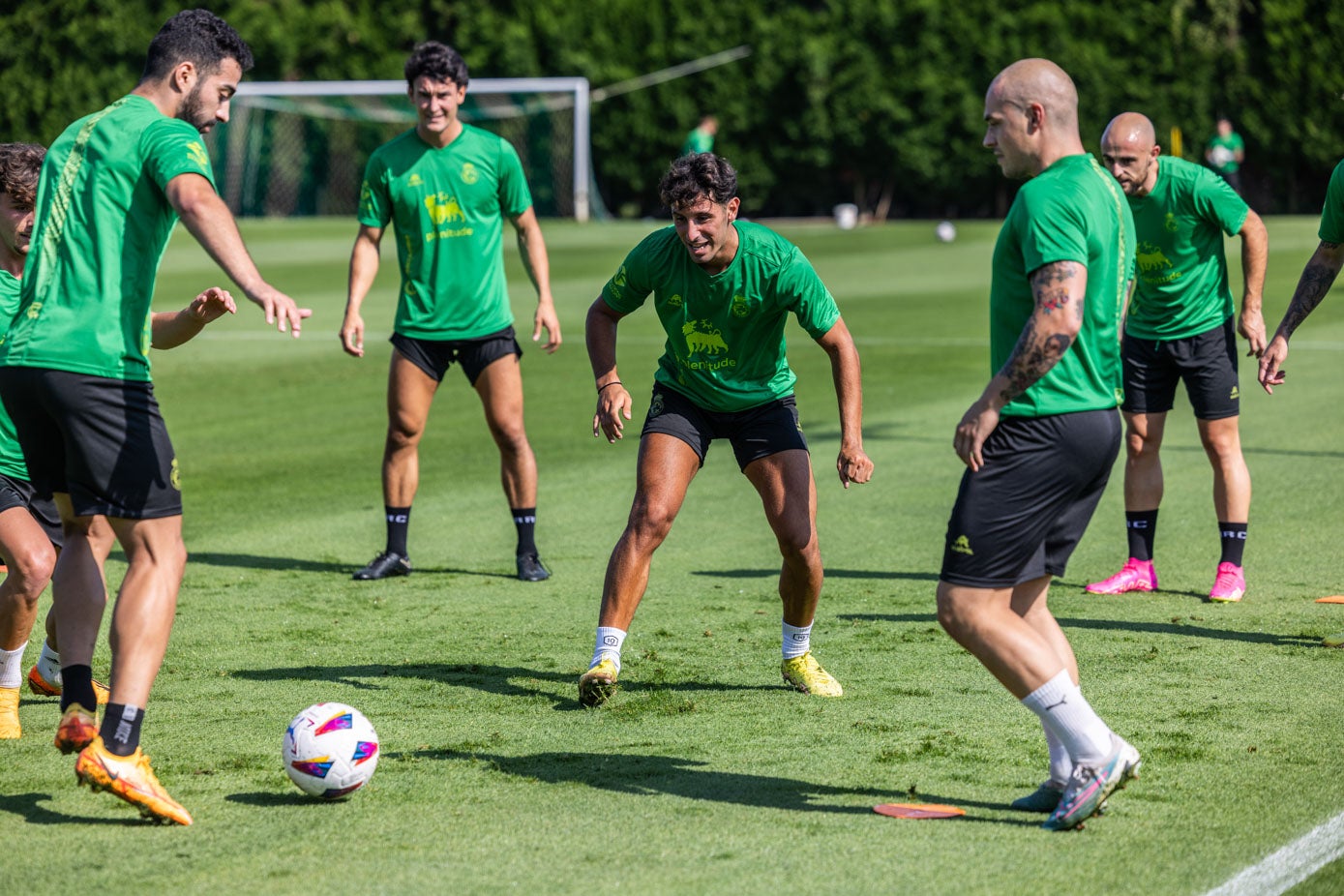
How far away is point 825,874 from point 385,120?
132 ft

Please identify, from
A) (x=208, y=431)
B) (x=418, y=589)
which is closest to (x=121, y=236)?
(x=418, y=589)

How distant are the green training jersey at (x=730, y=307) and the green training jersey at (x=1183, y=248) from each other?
2.39 metres

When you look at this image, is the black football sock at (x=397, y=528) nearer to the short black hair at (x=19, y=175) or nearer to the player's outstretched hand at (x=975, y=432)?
the short black hair at (x=19, y=175)

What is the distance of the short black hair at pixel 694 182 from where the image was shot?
5.67 m

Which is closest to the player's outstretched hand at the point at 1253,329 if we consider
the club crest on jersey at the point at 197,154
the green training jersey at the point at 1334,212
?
the green training jersey at the point at 1334,212

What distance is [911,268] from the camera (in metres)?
28.5

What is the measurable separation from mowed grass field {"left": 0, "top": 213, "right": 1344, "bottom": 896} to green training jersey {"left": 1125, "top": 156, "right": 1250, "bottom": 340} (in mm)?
1277

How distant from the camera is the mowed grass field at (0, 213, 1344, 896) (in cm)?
438

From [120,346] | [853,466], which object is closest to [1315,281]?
[853,466]

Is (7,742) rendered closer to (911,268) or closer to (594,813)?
(594,813)

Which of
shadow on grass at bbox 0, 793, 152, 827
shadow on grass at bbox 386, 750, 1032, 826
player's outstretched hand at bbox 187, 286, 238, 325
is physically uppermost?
player's outstretched hand at bbox 187, 286, 238, 325

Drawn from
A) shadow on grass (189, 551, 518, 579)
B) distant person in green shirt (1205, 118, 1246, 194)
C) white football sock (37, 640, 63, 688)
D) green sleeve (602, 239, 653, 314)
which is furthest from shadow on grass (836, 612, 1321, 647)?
distant person in green shirt (1205, 118, 1246, 194)

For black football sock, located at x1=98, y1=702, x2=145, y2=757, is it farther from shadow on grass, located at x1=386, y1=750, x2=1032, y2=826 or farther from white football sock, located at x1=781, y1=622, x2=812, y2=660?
white football sock, located at x1=781, y1=622, x2=812, y2=660

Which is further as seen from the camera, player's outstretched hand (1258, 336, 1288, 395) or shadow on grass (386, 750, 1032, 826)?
player's outstretched hand (1258, 336, 1288, 395)
